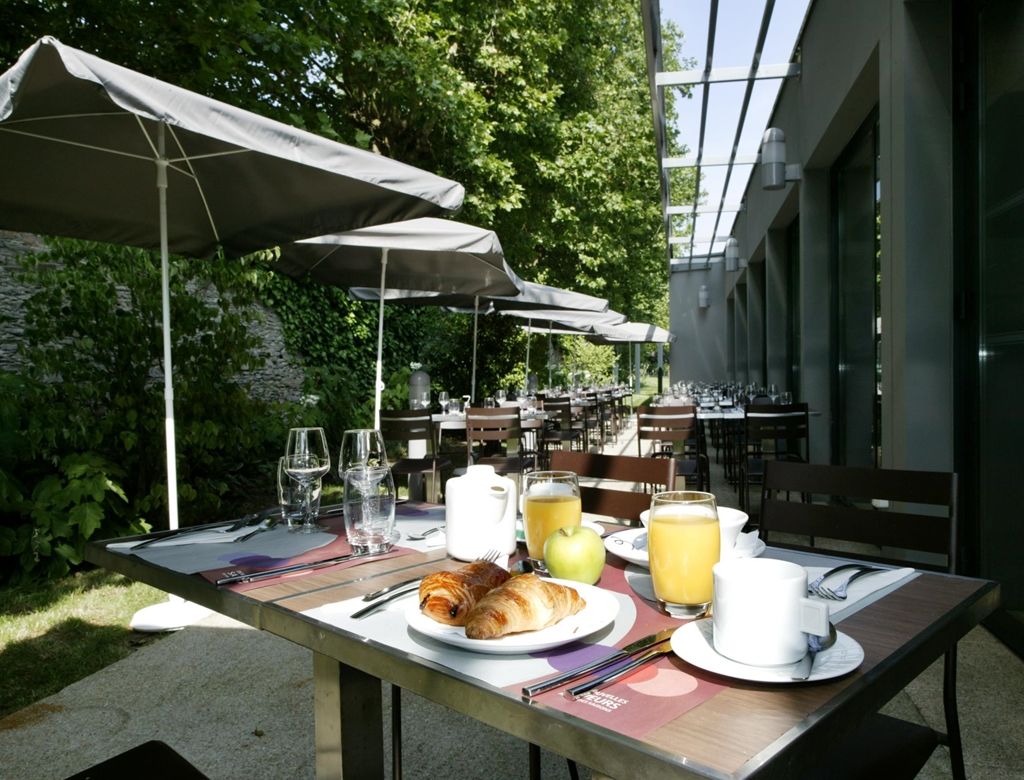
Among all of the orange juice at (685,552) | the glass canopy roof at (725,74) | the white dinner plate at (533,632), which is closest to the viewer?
the white dinner plate at (533,632)

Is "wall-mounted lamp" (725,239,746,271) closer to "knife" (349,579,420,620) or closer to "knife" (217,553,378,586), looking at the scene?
"knife" (217,553,378,586)

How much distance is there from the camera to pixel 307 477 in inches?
67.0

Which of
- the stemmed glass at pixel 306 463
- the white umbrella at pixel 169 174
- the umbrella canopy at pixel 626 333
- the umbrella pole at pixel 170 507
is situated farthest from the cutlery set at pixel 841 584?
the umbrella canopy at pixel 626 333

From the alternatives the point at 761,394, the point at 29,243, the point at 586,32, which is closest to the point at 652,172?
the point at 586,32

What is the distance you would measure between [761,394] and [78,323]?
23.8 feet

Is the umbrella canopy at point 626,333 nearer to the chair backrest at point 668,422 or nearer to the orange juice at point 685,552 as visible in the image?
the chair backrest at point 668,422

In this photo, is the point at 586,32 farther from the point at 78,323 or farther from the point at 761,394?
the point at 78,323

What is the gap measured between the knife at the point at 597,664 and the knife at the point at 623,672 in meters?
0.01

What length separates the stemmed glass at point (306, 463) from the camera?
66.2 inches

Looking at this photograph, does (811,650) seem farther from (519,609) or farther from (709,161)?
(709,161)

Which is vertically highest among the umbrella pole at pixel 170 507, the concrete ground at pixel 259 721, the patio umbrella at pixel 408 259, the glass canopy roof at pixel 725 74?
the glass canopy roof at pixel 725 74

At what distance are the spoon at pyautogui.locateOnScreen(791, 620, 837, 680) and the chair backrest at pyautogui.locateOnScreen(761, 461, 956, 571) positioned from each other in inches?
29.7

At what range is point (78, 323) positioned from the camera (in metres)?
4.38

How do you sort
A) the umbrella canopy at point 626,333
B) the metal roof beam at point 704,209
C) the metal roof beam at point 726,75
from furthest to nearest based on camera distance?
1. the umbrella canopy at point 626,333
2. the metal roof beam at point 704,209
3. the metal roof beam at point 726,75
